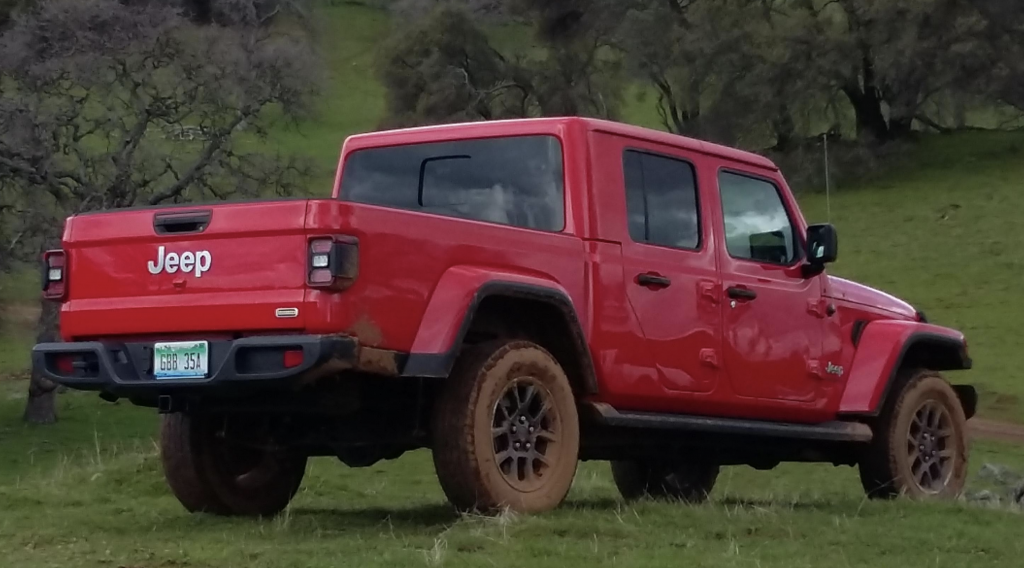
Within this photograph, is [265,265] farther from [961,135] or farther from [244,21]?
[961,135]

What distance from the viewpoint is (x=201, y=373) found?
701 centimetres

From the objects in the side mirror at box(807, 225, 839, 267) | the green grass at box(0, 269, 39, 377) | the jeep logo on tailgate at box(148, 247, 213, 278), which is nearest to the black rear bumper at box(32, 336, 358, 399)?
the jeep logo on tailgate at box(148, 247, 213, 278)

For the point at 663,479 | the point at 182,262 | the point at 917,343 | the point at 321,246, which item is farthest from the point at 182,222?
the point at 917,343

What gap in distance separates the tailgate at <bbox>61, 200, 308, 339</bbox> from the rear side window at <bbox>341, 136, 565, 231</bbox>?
1171mm

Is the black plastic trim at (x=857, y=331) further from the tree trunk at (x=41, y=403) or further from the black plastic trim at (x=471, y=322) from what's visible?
the tree trunk at (x=41, y=403)

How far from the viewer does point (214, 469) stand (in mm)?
8516

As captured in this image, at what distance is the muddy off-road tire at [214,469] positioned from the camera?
8.42 metres

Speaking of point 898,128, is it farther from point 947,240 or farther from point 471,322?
point 471,322

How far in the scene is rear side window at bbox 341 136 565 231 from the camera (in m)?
8.24

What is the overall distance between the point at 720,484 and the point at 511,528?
10246 millimetres

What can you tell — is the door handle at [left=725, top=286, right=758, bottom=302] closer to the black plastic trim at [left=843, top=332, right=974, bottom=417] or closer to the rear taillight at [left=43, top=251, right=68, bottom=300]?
the black plastic trim at [left=843, top=332, right=974, bottom=417]

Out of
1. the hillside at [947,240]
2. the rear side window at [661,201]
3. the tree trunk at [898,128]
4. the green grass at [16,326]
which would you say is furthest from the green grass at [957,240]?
the rear side window at [661,201]

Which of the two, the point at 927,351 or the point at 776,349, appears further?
the point at 927,351

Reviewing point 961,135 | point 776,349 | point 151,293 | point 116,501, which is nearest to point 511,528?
point 151,293
